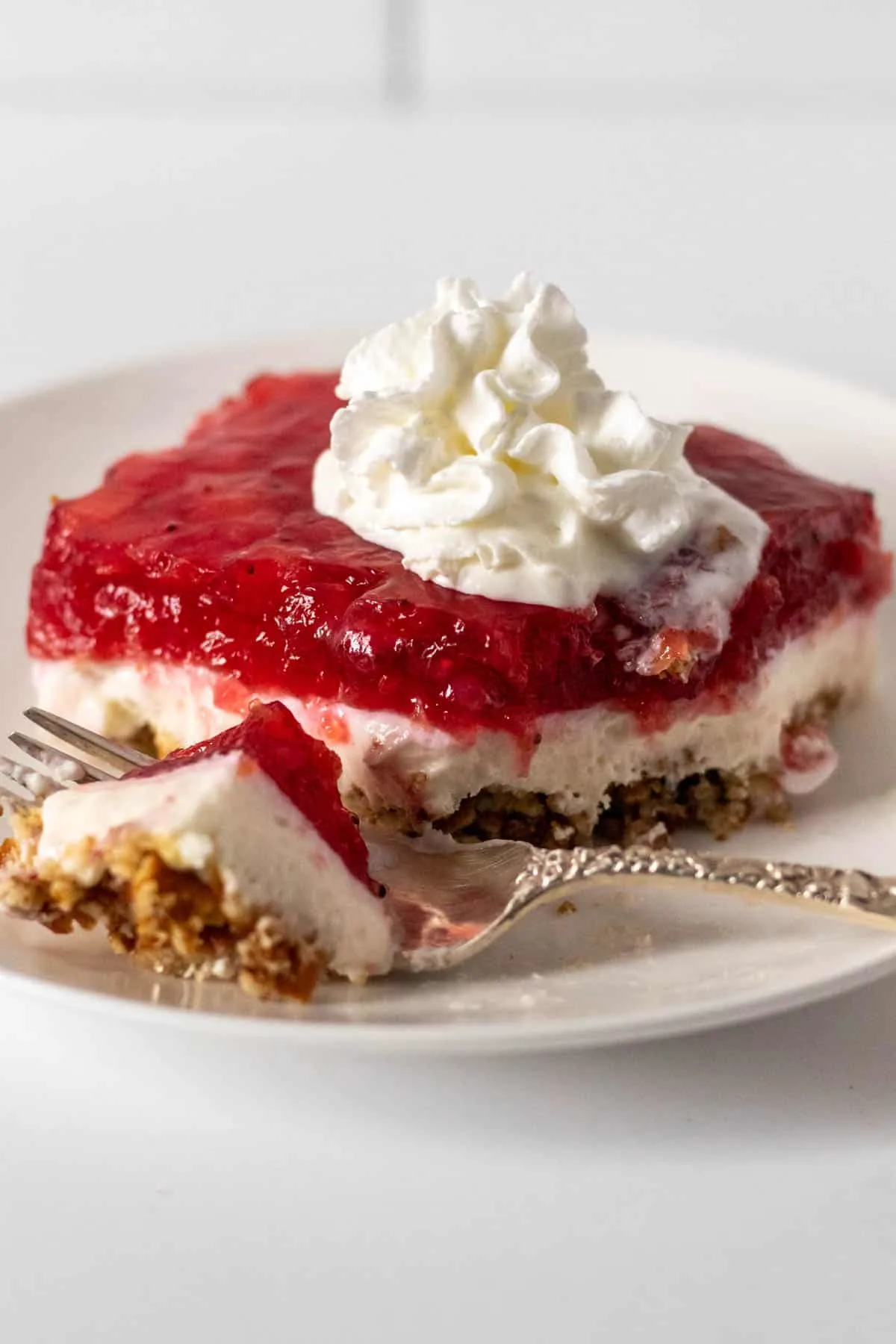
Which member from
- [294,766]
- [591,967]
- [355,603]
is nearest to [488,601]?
[355,603]

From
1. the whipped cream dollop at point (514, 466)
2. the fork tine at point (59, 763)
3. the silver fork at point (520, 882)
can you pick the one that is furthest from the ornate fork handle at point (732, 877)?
the fork tine at point (59, 763)

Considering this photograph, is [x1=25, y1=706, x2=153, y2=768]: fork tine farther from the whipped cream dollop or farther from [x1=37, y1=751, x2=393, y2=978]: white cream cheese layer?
the whipped cream dollop

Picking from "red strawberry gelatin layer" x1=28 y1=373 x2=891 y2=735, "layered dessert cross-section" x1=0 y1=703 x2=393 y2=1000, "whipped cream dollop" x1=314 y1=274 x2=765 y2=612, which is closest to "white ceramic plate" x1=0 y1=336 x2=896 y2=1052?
"layered dessert cross-section" x1=0 y1=703 x2=393 y2=1000

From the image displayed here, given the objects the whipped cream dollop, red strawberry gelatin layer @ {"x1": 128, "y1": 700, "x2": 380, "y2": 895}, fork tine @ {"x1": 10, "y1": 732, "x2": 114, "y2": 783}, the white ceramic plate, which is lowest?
the white ceramic plate

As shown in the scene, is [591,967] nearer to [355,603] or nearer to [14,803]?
[355,603]

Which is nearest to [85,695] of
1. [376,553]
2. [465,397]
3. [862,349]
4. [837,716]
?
[376,553]

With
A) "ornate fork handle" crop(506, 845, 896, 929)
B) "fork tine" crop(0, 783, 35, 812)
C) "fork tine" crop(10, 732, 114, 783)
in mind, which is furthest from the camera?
"fork tine" crop(10, 732, 114, 783)
